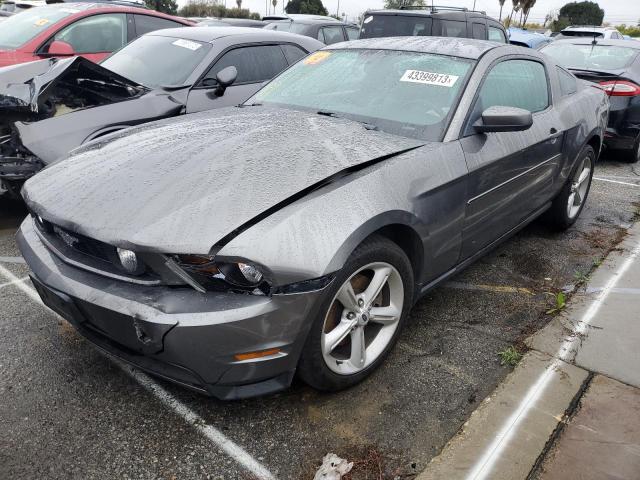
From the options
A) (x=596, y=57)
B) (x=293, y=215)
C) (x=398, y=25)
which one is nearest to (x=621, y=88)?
(x=596, y=57)

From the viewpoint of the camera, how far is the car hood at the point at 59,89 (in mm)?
4074

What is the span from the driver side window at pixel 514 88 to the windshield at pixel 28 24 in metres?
4.98

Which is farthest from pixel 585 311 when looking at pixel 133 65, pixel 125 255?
pixel 133 65

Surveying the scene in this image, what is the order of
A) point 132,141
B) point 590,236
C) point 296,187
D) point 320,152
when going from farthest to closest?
point 590,236
point 132,141
point 320,152
point 296,187

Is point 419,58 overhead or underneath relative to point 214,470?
overhead

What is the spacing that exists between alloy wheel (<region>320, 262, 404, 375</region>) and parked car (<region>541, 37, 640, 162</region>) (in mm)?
5294

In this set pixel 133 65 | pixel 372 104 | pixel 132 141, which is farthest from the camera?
pixel 133 65

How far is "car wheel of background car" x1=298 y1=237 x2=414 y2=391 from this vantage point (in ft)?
7.18

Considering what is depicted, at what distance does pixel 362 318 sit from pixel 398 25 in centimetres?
690

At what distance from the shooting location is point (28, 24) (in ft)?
20.0

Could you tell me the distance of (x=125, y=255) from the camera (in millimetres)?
2066

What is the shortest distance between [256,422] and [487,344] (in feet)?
4.37

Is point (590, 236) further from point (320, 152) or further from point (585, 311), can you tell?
point (320, 152)

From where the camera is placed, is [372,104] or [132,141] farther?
[372,104]
